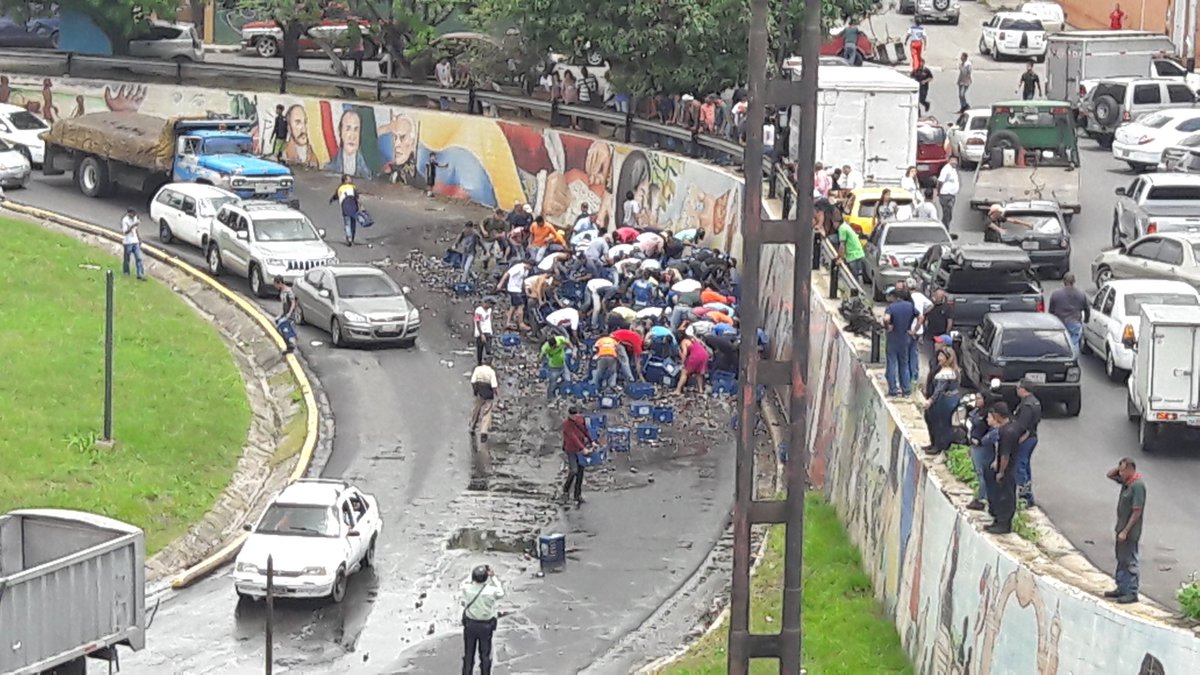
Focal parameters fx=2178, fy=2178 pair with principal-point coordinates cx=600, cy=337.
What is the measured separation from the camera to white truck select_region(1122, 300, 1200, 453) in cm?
2725

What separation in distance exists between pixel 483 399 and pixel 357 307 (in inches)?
262

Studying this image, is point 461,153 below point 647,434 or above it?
above

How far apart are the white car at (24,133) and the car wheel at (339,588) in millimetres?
28233

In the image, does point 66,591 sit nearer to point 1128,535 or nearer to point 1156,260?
point 1128,535

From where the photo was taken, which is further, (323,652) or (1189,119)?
(1189,119)

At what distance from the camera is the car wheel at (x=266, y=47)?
70.6m

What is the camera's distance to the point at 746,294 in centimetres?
1794

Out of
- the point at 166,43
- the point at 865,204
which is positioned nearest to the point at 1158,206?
the point at 865,204

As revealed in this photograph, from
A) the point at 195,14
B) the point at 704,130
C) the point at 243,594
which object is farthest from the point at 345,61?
the point at 243,594

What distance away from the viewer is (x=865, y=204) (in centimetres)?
4159

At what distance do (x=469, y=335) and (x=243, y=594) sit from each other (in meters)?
15.3

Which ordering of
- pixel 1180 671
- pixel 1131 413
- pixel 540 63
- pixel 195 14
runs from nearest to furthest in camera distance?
pixel 1180 671 → pixel 1131 413 → pixel 540 63 → pixel 195 14

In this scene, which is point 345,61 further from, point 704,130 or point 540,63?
point 704,130

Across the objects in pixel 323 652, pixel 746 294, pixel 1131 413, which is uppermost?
pixel 746 294
